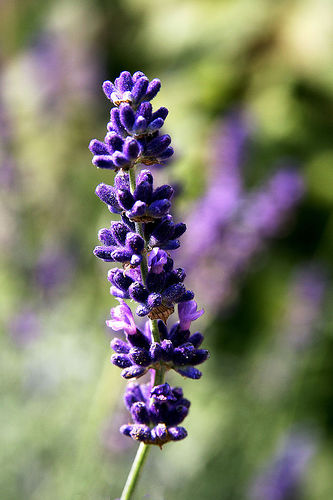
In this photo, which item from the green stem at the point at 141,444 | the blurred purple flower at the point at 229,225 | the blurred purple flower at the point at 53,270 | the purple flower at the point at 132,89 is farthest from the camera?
the blurred purple flower at the point at 53,270

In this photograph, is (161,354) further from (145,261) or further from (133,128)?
(133,128)

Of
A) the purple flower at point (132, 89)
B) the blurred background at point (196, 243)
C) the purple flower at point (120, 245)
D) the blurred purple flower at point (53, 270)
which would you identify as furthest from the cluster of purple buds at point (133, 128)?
the blurred purple flower at point (53, 270)

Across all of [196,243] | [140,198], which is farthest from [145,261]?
[196,243]

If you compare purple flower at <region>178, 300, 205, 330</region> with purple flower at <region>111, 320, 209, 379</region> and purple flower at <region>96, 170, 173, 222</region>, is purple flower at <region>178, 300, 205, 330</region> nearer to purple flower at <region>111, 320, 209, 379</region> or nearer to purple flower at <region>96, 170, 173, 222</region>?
purple flower at <region>111, 320, 209, 379</region>

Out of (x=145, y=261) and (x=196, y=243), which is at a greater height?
(x=196, y=243)

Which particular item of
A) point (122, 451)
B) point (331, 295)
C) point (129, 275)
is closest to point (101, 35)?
point (331, 295)

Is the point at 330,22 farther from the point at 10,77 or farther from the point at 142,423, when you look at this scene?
the point at 142,423

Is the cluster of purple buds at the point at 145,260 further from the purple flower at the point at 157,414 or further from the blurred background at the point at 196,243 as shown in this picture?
the blurred background at the point at 196,243
